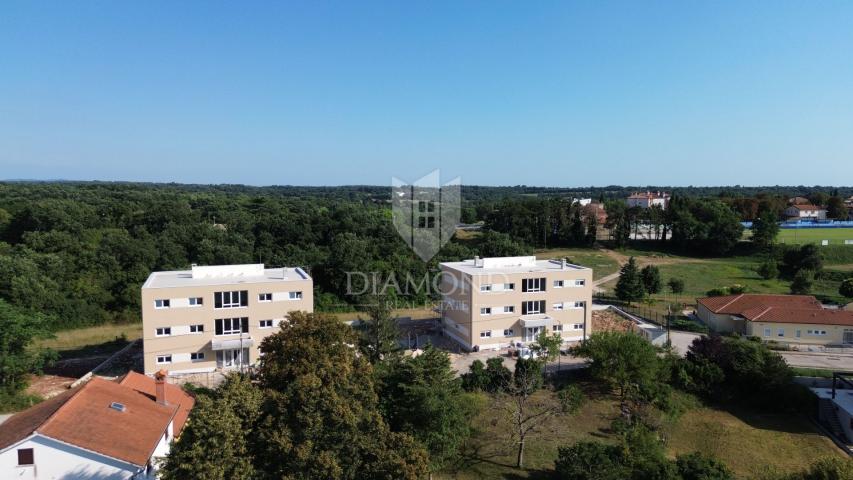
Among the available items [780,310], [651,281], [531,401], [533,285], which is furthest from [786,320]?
[531,401]

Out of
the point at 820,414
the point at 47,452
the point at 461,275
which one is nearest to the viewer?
the point at 47,452

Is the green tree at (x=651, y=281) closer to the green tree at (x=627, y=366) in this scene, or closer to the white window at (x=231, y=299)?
the green tree at (x=627, y=366)

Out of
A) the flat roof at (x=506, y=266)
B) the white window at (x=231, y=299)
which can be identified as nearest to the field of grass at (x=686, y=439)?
the flat roof at (x=506, y=266)

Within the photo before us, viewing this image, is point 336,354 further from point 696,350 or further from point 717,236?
point 717,236

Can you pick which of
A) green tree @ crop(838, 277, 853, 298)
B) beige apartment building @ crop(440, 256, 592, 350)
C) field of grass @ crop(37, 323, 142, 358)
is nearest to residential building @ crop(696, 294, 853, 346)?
beige apartment building @ crop(440, 256, 592, 350)

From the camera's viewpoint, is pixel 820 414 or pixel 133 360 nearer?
pixel 820 414

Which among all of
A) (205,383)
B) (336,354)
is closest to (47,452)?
(336,354)
